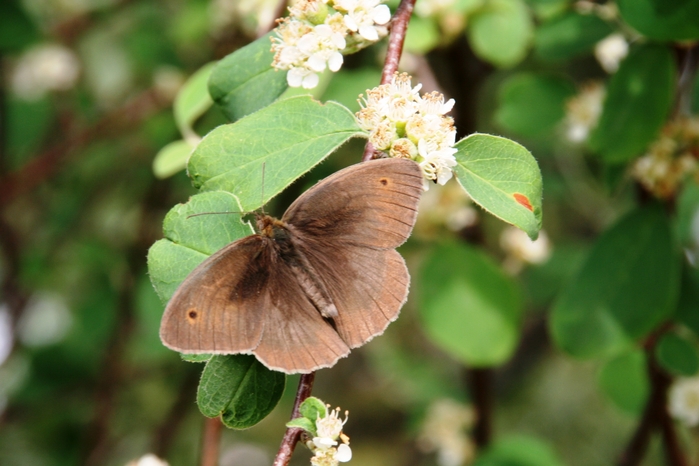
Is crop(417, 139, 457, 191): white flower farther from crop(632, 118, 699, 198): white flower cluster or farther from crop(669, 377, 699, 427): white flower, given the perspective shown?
crop(669, 377, 699, 427): white flower

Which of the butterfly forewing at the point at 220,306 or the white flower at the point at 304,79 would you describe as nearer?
the butterfly forewing at the point at 220,306

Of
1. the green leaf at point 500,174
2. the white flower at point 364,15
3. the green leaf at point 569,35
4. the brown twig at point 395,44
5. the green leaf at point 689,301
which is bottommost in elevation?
the green leaf at point 689,301

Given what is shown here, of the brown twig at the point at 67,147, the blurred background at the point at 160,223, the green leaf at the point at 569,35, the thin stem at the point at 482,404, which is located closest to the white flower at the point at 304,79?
the blurred background at the point at 160,223

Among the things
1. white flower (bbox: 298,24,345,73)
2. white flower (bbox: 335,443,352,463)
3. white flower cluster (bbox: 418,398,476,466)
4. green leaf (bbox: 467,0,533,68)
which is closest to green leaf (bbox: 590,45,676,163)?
green leaf (bbox: 467,0,533,68)

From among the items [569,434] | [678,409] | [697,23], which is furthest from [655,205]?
[569,434]

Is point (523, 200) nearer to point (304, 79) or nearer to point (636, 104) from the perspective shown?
point (304, 79)

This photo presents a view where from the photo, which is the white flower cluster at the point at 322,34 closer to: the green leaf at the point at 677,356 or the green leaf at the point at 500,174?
the green leaf at the point at 500,174

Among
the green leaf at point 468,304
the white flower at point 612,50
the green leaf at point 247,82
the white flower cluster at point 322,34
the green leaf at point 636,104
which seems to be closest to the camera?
the white flower cluster at point 322,34
